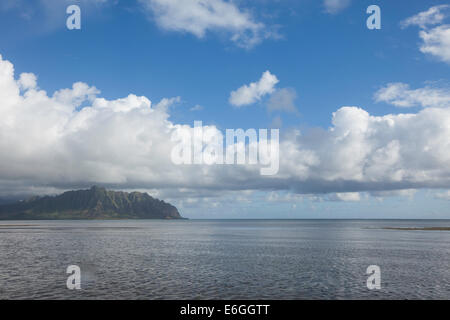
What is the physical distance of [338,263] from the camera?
Result: 2825 inches

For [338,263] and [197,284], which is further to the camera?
[338,263]

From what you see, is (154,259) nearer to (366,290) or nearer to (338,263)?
(338,263)
